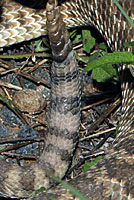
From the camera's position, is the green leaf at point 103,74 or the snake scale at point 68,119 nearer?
the snake scale at point 68,119

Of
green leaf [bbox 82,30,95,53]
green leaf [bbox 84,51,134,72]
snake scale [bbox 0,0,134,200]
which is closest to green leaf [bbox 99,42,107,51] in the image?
green leaf [bbox 82,30,95,53]

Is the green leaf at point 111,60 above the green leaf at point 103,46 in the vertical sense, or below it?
above

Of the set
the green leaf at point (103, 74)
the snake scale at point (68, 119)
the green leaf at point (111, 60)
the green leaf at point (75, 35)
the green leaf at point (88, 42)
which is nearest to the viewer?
the green leaf at point (111, 60)

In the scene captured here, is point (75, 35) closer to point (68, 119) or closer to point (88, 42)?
point (88, 42)

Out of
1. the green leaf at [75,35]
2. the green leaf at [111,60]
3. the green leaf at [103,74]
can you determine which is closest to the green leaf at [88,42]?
the green leaf at [75,35]

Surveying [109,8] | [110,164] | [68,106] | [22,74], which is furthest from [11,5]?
[110,164]

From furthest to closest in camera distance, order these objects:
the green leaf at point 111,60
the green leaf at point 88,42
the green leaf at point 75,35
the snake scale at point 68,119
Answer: the green leaf at point 75,35
the green leaf at point 88,42
the snake scale at point 68,119
the green leaf at point 111,60

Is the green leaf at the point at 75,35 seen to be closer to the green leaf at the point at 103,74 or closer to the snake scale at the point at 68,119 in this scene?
the snake scale at the point at 68,119

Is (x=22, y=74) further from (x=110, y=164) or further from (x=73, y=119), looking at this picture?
(x=110, y=164)
